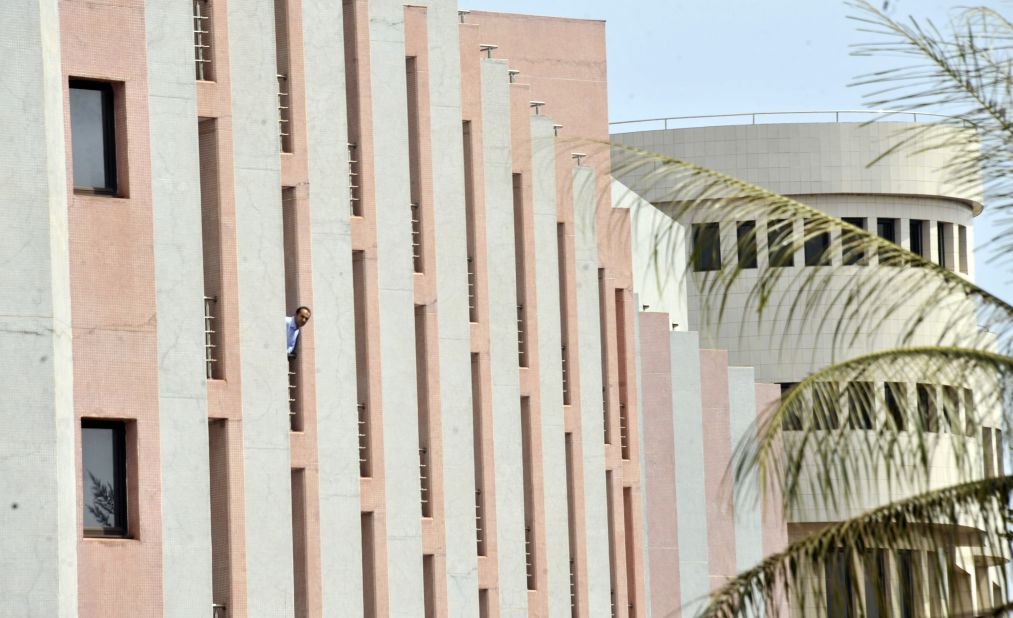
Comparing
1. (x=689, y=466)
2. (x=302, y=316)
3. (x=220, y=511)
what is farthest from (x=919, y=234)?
(x=220, y=511)

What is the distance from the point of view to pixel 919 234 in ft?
219

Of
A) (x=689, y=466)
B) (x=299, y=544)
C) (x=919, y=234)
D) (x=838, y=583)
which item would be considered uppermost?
(x=919, y=234)

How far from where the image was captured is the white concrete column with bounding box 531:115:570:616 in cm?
3816

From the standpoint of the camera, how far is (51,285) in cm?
2269

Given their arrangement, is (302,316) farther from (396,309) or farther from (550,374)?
(550,374)

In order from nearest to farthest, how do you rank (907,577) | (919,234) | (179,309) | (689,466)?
(907,577)
(179,309)
(689,466)
(919,234)

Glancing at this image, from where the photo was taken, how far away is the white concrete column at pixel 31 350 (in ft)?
73.2

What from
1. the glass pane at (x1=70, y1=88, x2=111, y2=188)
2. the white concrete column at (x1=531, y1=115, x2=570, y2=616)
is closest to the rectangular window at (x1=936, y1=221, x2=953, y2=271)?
the white concrete column at (x1=531, y1=115, x2=570, y2=616)

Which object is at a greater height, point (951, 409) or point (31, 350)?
point (31, 350)

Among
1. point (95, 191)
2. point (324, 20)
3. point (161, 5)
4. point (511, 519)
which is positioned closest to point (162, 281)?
point (95, 191)

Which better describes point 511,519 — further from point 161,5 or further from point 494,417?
point 161,5

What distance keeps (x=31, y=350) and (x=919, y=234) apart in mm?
47256

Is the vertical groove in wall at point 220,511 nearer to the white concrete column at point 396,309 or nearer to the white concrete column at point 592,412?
the white concrete column at point 396,309

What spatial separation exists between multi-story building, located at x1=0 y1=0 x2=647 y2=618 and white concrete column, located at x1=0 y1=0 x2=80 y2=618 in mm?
29
